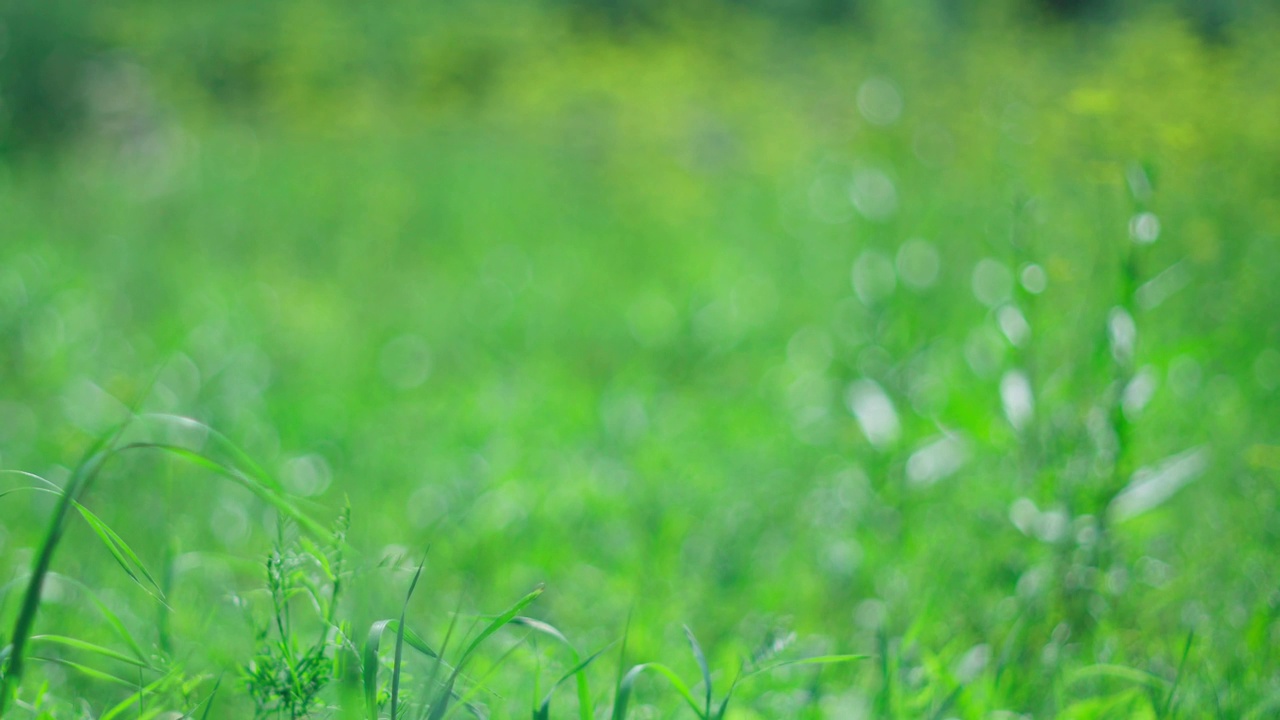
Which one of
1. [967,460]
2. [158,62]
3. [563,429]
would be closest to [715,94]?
[563,429]

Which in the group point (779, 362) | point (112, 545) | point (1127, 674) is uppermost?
point (112, 545)

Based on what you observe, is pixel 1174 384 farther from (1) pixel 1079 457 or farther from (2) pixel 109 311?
(2) pixel 109 311

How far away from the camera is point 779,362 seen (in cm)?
285

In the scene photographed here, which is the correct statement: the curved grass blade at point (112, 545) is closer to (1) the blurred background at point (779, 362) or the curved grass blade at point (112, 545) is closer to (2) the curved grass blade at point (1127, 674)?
(1) the blurred background at point (779, 362)

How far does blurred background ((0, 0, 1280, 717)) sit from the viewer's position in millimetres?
1435

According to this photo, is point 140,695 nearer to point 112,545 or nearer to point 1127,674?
point 112,545

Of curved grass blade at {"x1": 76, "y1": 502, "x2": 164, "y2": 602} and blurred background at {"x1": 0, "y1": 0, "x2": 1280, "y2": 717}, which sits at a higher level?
curved grass blade at {"x1": 76, "y1": 502, "x2": 164, "y2": 602}

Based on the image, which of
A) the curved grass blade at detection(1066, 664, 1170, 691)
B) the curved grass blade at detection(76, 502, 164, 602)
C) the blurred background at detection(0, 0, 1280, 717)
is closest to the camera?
the curved grass blade at detection(76, 502, 164, 602)

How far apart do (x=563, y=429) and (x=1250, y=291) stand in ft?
5.71

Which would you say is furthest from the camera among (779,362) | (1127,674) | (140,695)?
(779,362)

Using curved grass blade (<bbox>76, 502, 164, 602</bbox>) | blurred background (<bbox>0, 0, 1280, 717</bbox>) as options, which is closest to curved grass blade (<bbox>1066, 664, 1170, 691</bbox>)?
blurred background (<bbox>0, 0, 1280, 717</bbox>)

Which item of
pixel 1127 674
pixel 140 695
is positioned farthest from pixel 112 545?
pixel 1127 674

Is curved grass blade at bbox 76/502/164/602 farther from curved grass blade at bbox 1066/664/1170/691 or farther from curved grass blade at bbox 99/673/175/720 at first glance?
curved grass blade at bbox 1066/664/1170/691

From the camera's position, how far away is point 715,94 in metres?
5.25
